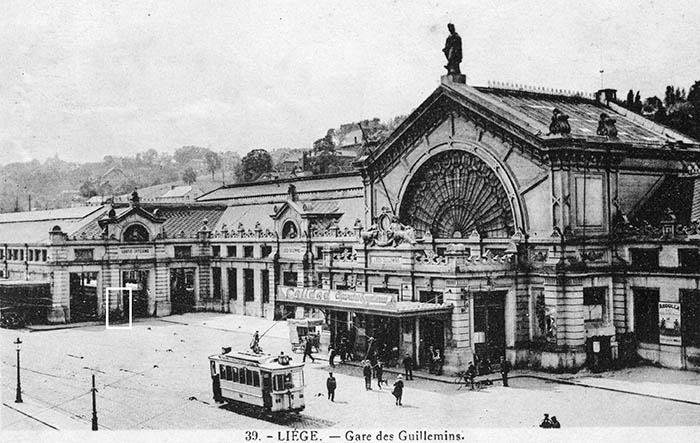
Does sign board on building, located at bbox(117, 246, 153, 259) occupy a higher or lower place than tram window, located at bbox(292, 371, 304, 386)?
higher

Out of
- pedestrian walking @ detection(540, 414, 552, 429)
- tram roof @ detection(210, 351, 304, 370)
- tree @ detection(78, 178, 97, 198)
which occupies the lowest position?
pedestrian walking @ detection(540, 414, 552, 429)

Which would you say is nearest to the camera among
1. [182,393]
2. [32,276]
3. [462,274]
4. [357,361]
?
[182,393]

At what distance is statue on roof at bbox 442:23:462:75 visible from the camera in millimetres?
42875

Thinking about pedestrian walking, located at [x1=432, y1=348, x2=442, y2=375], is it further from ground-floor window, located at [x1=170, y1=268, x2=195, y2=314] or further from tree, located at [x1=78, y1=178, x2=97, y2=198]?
tree, located at [x1=78, y1=178, x2=97, y2=198]

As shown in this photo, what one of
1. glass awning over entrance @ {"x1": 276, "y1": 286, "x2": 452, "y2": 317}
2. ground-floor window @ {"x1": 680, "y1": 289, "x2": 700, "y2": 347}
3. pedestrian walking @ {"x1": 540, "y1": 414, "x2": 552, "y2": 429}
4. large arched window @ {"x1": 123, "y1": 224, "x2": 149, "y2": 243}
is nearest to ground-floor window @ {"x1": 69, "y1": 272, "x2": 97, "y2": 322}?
large arched window @ {"x1": 123, "y1": 224, "x2": 149, "y2": 243}

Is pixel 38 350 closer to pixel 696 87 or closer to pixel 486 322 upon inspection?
pixel 486 322

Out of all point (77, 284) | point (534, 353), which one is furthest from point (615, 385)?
point (77, 284)

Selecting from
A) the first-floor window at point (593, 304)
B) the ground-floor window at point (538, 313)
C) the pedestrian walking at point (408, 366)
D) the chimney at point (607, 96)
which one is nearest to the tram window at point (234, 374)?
the pedestrian walking at point (408, 366)

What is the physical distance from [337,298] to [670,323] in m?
15.4

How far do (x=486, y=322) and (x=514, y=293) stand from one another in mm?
2103

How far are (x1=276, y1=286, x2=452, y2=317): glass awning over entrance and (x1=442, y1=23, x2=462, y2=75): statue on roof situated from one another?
45.6 ft

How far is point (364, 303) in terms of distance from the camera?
36469 mm

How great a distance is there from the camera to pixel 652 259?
1468 inches

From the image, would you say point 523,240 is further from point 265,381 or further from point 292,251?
point 292,251
